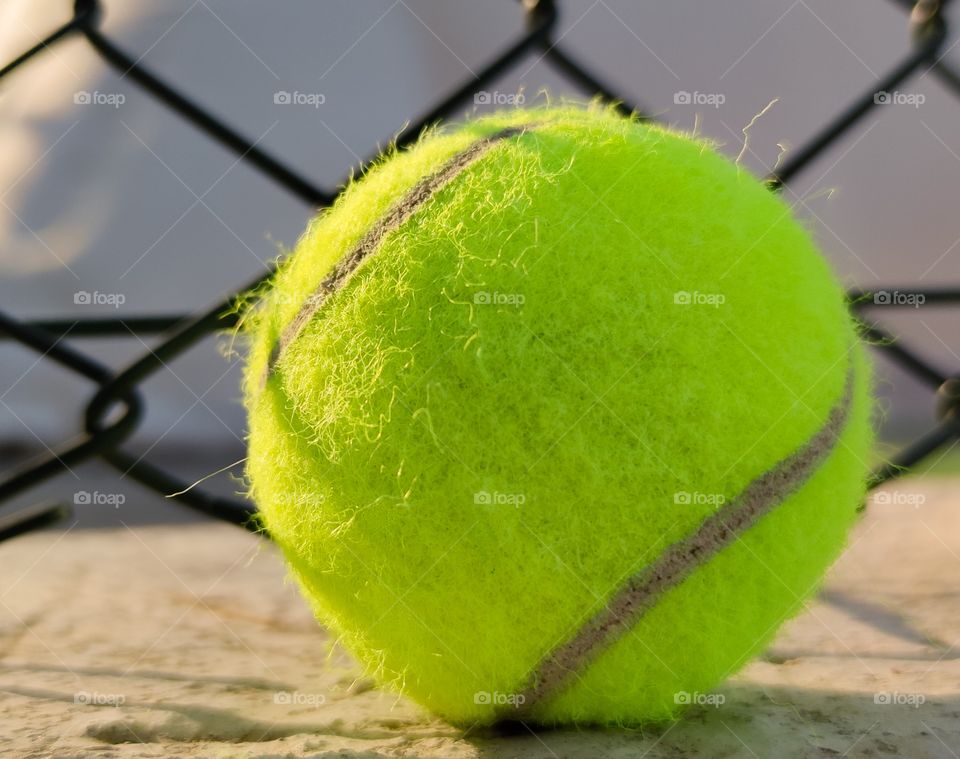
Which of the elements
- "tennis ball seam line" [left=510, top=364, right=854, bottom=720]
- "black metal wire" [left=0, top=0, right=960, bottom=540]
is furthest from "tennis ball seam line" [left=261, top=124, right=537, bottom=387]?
"tennis ball seam line" [left=510, top=364, right=854, bottom=720]

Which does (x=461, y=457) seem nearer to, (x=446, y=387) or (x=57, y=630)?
(x=446, y=387)

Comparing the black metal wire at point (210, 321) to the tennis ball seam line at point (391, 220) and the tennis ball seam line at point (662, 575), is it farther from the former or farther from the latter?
the tennis ball seam line at point (662, 575)

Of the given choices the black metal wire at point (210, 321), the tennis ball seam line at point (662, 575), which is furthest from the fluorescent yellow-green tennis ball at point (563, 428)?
the black metal wire at point (210, 321)

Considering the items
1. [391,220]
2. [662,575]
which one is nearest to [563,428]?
[662,575]

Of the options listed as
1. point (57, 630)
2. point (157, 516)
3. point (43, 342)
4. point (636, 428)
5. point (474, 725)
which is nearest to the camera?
point (636, 428)

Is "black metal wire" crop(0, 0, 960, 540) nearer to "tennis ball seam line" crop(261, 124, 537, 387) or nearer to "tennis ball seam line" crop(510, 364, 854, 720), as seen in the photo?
"tennis ball seam line" crop(261, 124, 537, 387)

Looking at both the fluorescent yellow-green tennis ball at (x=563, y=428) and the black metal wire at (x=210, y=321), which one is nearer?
the fluorescent yellow-green tennis ball at (x=563, y=428)

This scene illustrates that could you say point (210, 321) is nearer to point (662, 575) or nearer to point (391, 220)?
point (391, 220)

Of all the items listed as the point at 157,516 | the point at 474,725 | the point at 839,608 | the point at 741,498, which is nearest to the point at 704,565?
the point at 741,498
